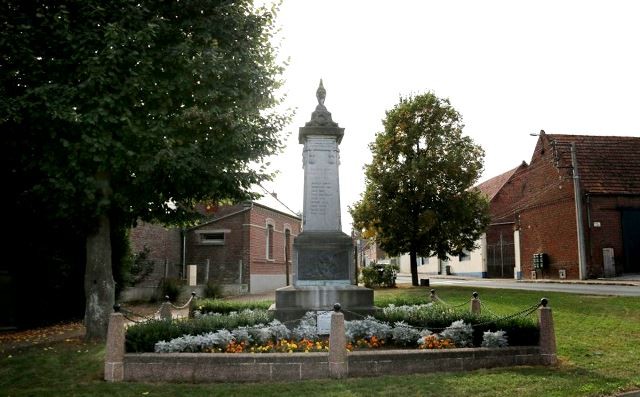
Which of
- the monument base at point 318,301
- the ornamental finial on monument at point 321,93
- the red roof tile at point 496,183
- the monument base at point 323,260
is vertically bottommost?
the monument base at point 318,301

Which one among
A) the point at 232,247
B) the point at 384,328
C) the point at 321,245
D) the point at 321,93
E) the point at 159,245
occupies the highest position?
the point at 321,93

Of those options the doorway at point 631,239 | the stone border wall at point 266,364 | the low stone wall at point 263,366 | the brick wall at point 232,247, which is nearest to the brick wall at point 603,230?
the doorway at point 631,239

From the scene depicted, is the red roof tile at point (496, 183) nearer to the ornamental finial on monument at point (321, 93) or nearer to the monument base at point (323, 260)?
the ornamental finial on monument at point (321, 93)

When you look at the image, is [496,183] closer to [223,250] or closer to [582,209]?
[582,209]

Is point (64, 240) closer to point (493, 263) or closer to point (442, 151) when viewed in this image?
point (442, 151)

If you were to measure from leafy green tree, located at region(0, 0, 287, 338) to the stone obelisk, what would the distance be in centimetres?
188

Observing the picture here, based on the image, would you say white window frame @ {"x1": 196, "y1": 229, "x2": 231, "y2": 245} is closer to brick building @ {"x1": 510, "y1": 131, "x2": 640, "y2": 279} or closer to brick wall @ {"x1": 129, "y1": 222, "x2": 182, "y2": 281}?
brick wall @ {"x1": 129, "y1": 222, "x2": 182, "y2": 281}

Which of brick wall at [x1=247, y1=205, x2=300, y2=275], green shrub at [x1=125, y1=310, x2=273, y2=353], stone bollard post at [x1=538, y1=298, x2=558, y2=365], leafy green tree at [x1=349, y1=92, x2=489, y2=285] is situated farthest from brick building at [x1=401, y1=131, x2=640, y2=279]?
green shrub at [x1=125, y1=310, x2=273, y2=353]

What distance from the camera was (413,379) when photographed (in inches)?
314

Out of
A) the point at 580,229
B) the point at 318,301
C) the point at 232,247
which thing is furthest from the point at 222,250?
the point at 580,229

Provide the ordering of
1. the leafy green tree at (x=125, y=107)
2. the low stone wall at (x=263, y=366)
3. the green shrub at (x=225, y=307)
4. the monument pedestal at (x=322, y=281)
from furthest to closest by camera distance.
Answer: the green shrub at (x=225, y=307) → the monument pedestal at (x=322, y=281) → the leafy green tree at (x=125, y=107) → the low stone wall at (x=263, y=366)

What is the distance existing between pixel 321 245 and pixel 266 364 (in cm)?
423

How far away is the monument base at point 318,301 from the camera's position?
11.4 m

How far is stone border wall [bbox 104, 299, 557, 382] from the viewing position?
8141 millimetres
